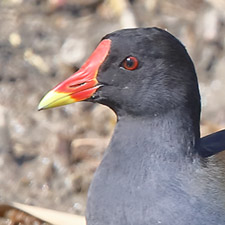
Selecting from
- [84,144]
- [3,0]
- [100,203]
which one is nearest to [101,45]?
[100,203]

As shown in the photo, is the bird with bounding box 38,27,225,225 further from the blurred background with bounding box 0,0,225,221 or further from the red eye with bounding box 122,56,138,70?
the blurred background with bounding box 0,0,225,221

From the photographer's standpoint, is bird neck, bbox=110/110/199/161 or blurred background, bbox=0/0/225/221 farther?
blurred background, bbox=0/0/225/221

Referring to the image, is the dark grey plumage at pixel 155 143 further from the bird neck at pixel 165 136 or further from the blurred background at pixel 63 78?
the blurred background at pixel 63 78

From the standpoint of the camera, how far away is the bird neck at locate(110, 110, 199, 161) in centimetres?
341

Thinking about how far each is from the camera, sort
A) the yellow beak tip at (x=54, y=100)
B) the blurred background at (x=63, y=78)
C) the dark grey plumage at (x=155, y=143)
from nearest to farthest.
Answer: the dark grey plumage at (x=155, y=143)
the yellow beak tip at (x=54, y=100)
the blurred background at (x=63, y=78)

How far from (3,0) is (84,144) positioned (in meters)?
1.73

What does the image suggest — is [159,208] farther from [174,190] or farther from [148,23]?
[148,23]

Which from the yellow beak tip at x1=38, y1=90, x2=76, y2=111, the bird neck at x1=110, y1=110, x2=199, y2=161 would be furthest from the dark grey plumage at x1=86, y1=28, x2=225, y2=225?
the yellow beak tip at x1=38, y1=90, x2=76, y2=111

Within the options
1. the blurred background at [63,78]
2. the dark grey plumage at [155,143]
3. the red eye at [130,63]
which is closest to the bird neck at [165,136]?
the dark grey plumage at [155,143]

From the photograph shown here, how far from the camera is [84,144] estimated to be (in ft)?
16.6

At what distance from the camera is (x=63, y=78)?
221 inches

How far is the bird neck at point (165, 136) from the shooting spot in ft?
11.2

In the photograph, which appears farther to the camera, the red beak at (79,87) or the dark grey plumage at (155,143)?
the red beak at (79,87)

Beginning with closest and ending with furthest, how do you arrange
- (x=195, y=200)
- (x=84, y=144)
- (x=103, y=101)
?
(x=195, y=200)
(x=103, y=101)
(x=84, y=144)
